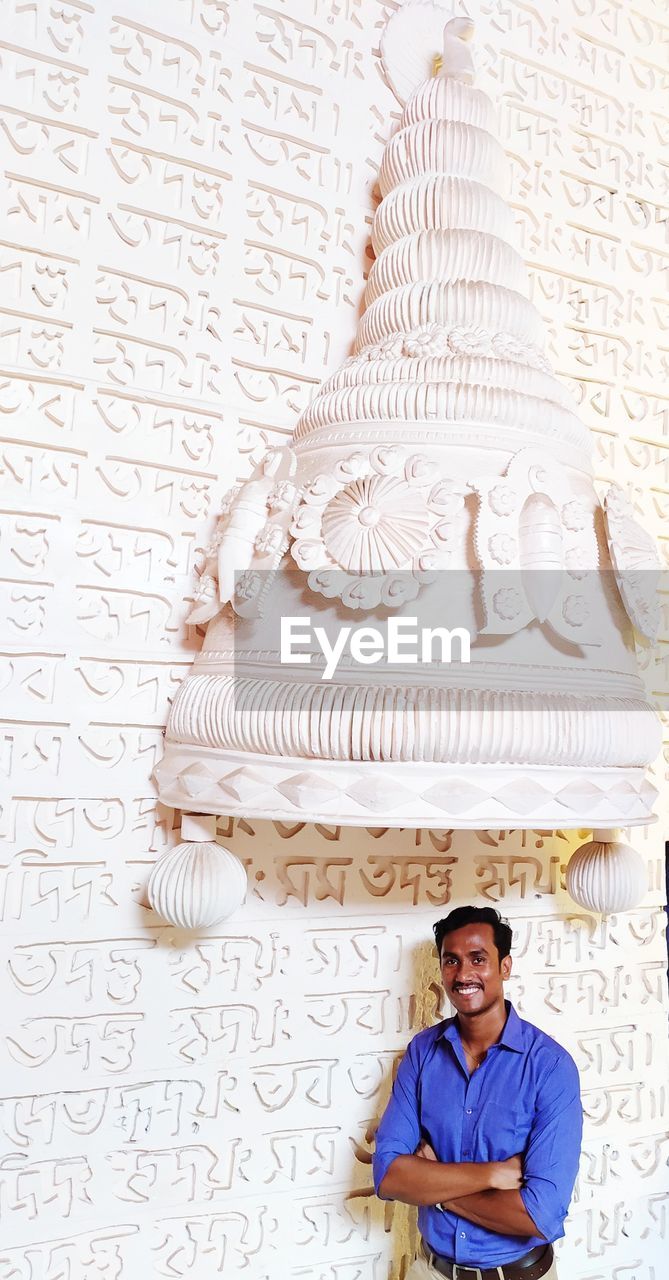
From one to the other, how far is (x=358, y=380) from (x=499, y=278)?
0.84ft

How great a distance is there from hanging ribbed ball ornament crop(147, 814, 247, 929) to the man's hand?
1.47 ft

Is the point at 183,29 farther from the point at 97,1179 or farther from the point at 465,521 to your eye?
the point at 97,1179

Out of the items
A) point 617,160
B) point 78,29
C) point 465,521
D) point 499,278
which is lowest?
point 465,521

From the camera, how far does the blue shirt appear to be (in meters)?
1.12

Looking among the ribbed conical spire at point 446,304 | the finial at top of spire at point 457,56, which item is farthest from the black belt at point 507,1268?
the finial at top of spire at point 457,56

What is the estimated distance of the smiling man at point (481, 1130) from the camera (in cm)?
109

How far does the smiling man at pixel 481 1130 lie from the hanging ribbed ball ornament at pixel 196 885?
296mm

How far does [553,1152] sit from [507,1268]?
0.19m

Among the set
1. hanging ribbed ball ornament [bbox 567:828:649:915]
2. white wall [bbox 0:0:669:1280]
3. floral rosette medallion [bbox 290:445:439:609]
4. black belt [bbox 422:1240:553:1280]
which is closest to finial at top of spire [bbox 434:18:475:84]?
white wall [bbox 0:0:669:1280]

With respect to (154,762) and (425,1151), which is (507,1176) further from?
(154,762)

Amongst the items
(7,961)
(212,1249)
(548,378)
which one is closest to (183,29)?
(548,378)

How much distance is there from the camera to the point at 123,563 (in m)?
1.30

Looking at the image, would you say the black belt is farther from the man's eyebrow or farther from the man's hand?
the man's eyebrow

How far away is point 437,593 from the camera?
982 millimetres
